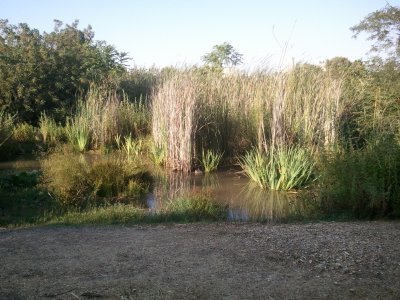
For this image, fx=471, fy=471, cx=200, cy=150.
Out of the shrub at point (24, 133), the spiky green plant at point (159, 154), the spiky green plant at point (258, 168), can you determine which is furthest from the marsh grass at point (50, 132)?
the spiky green plant at point (258, 168)

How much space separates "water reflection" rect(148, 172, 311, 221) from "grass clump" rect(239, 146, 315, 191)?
252mm

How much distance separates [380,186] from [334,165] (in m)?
0.94

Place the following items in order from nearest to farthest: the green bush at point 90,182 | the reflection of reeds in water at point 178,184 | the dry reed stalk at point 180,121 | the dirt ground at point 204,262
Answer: the dirt ground at point 204,262 < the green bush at point 90,182 < the reflection of reeds in water at point 178,184 < the dry reed stalk at point 180,121

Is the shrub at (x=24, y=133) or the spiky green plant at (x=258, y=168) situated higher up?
the shrub at (x=24, y=133)

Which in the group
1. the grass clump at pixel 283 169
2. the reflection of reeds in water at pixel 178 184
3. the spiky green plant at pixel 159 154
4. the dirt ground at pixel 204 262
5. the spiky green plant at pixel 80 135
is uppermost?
the spiky green plant at pixel 80 135

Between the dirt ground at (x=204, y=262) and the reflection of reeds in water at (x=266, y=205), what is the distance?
150 centimetres

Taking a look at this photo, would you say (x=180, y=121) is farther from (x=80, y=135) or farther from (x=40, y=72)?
(x=40, y=72)

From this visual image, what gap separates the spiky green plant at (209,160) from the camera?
45.8 ft

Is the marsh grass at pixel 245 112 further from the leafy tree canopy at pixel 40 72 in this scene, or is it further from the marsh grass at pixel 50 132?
the leafy tree canopy at pixel 40 72

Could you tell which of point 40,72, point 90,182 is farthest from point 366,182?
point 40,72

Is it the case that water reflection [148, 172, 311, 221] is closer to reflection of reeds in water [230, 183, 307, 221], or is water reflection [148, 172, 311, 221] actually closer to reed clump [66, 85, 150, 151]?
reflection of reeds in water [230, 183, 307, 221]

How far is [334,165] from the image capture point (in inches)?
336

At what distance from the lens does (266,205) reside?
10.4 metres

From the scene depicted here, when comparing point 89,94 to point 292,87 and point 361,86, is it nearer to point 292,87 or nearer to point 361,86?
point 292,87
